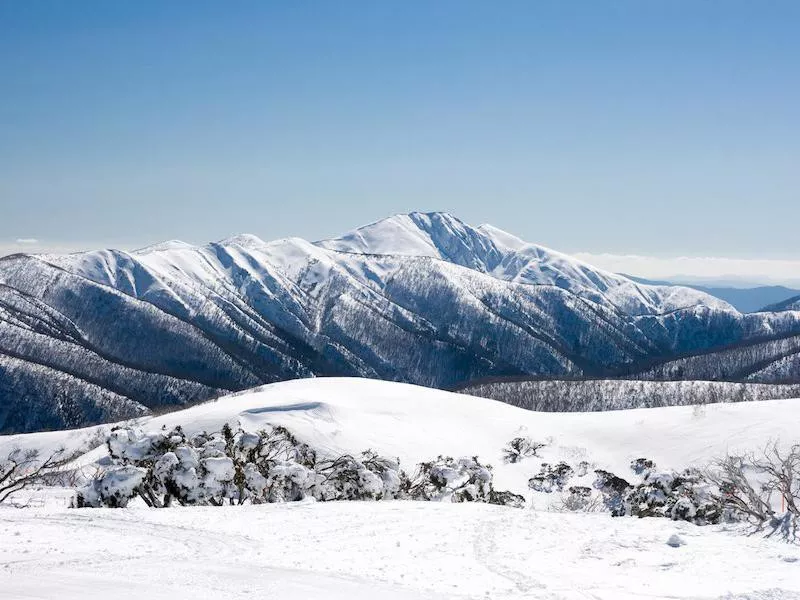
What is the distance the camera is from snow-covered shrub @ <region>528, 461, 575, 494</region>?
225ft

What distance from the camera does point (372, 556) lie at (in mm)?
23766

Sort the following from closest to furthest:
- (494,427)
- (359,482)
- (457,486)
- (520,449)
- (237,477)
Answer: (237,477) < (359,482) < (457,486) < (520,449) < (494,427)

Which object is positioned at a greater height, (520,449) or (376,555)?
(376,555)

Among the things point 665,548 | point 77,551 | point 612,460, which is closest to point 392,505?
point 665,548

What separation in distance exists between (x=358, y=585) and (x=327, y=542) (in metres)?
6.62

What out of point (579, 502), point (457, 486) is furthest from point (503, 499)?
point (579, 502)

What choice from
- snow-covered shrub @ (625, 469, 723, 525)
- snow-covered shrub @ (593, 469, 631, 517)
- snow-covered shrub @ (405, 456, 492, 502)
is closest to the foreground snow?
snow-covered shrub @ (625, 469, 723, 525)

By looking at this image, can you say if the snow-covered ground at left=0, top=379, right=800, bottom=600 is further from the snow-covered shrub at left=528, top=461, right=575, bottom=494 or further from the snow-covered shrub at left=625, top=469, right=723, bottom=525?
the snow-covered shrub at left=528, top=461, right=575, bottom=494

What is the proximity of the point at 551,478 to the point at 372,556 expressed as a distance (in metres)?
50.1

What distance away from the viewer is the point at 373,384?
400ft

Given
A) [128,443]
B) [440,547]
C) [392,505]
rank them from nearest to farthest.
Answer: [440,547] → [392,505] → [128,443]

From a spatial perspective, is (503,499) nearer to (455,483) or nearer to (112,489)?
(455,483)

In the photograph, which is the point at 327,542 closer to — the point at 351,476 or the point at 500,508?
the point at 500,508

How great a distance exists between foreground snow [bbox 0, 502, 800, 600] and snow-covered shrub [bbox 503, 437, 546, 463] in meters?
47.9
